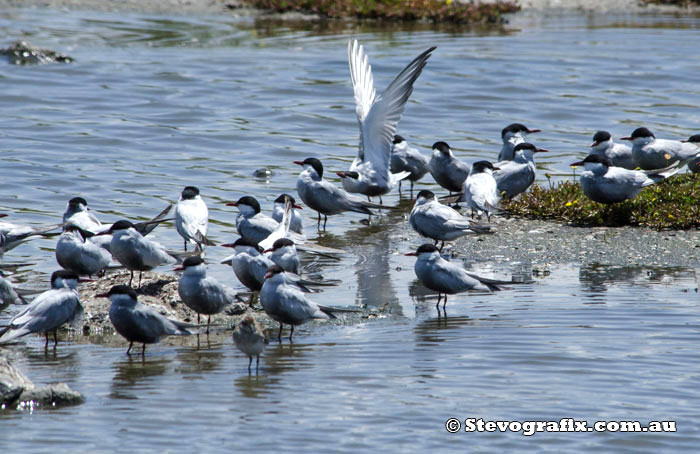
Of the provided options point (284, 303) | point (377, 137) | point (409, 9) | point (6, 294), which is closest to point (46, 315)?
point (6, 294)

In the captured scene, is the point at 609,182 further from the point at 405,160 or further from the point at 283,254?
the point at 283,254

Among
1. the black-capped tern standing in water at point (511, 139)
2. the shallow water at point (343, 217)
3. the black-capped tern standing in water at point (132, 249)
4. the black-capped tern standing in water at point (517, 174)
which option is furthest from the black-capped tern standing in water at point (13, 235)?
the black-capped tern standing in water at point (511, 139)

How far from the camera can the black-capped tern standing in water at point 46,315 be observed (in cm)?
713

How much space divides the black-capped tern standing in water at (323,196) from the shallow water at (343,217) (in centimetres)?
28

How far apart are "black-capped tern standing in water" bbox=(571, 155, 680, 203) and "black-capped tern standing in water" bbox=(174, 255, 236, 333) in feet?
14.7

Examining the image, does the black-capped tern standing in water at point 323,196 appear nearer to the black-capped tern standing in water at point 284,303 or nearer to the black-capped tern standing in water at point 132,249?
the black-capped tern standing in water at point 132,249

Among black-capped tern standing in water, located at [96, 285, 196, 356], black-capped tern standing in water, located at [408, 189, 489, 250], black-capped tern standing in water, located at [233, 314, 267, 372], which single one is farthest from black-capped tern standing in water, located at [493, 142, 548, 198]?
black-capped tern standing in water, located at [233, 314, 267, 372]

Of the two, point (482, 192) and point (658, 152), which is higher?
point (658, 152)

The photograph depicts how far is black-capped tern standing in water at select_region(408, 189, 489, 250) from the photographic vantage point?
962 centimetres

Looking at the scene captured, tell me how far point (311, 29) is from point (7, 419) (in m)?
19.6

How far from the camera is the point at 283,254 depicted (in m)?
8.62

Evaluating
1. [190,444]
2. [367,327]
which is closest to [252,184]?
[367,327]

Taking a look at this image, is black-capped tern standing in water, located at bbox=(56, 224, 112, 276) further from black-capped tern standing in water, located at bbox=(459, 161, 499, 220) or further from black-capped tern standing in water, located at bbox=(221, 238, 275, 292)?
black-capped tern standing in water, located at bbox=(459, 161, 499, 220)

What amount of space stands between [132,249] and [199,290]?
119 cm
